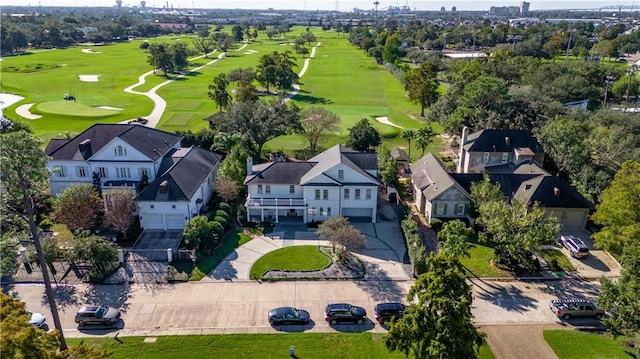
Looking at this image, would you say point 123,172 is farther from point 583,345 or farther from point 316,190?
point 583,345

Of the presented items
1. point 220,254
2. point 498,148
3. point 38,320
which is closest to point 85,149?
point 220,254

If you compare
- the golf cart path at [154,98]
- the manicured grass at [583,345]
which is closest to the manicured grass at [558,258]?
the manicured grass at [583,345]

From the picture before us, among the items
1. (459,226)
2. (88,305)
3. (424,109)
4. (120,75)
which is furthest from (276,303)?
(120,75)

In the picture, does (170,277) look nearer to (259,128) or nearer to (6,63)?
(259,128)

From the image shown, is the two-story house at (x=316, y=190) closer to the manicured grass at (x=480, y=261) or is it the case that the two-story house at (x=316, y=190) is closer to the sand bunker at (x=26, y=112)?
the manicured grass at (x=480, y=261)

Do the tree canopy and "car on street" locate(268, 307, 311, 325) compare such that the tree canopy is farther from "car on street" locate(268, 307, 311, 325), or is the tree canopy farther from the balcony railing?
the balcony railing

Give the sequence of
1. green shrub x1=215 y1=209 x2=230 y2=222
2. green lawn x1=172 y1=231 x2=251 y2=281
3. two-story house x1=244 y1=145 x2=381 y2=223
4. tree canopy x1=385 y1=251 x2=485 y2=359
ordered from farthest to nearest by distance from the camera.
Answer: two-story house x1=244 y1=145 x2=381 y2=223 < green shrub x1=215 y1=209 x2=230 y2=222 < green lawn x1=172 y1=231 x2=251 y2=281 < tree canopy x1=385 y1=251 x2=485 y2=359

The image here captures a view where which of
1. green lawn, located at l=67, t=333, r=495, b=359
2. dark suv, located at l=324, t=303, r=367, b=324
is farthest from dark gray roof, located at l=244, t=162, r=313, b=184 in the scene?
green lawn, located at l=67, t=333, r=495, b=359
